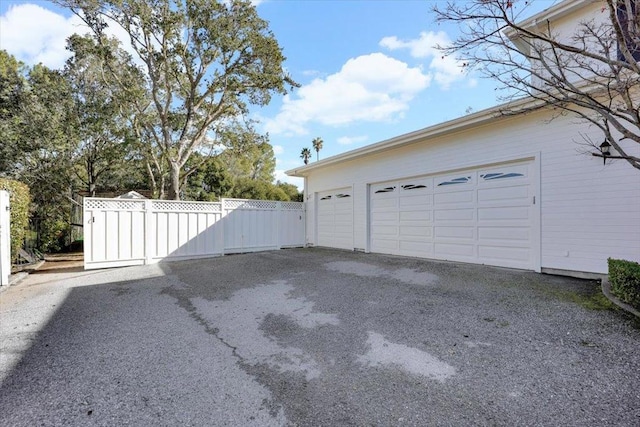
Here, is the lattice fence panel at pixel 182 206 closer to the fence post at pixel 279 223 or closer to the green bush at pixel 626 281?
the fence post at pixel 279 223

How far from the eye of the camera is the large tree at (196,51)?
33.7ft

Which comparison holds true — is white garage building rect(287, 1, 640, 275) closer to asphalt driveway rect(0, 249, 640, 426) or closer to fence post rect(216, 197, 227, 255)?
→ asphalt driveway rect(0, 249, 640, 426)

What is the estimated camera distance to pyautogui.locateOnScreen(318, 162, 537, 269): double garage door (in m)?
6.21

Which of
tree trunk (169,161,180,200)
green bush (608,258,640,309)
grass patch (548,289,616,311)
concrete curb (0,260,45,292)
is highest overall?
tree trunk (169,161,180,200)

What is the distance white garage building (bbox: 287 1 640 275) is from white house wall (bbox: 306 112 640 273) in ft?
0.05

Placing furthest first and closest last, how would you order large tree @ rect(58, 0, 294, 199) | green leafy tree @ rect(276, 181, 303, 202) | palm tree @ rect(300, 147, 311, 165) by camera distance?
palm tree @ rect(300, 147, 311, 165) < green leafy tree @ rect(276, 181, 303, 202) < large tree @ rect(58, 0, 294, 199)

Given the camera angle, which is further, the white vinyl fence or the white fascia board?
the white vinyl fence

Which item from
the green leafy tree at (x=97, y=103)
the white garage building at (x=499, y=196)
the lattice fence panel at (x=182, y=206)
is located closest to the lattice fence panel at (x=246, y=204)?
the lattice fence panel at (x=182, y=206)

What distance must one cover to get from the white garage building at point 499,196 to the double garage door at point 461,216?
0.07 ft

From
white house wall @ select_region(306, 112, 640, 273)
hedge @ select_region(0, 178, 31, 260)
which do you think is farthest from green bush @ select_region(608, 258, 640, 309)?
hedge @ select_region(0, 178, 31, 260)

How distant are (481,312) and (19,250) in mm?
9714

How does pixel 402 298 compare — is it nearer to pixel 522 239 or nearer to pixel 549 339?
pixel 549 339

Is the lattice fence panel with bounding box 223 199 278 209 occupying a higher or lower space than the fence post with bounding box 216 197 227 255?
higher

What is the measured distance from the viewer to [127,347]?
3.04 metres
